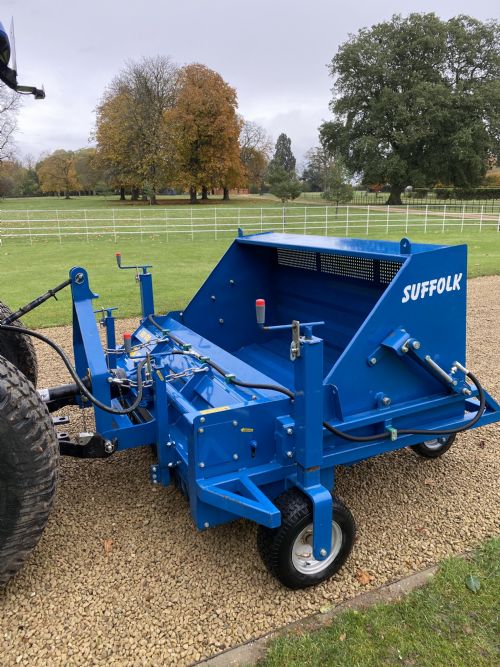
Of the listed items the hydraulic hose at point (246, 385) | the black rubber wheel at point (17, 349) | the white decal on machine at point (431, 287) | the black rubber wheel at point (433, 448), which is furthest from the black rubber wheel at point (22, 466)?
the black rubber wheel at point (433, 448)

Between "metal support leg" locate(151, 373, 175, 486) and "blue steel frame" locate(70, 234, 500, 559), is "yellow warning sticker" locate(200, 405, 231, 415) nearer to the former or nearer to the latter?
"blue steel frame" locate(70, 234, 500, 559)

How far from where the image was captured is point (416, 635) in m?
2.42

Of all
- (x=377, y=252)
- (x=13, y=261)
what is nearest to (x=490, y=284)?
(x=377, y=252)

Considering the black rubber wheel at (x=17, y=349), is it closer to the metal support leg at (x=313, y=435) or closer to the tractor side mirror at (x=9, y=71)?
the tractor side mirror at (x=9, y=71)

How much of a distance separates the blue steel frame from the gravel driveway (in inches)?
13.9

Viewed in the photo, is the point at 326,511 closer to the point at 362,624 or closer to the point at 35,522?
the point at 362,624

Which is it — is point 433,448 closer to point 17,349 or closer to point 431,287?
point 431,287

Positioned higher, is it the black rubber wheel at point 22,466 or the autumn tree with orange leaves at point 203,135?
the autumn tree with orange leaves at point 203,135

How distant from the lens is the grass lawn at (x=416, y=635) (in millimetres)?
2295

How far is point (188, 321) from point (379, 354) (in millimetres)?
2047

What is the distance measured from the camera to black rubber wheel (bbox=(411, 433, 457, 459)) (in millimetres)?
3844

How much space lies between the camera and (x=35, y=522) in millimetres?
2426

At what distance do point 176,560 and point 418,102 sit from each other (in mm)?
41180

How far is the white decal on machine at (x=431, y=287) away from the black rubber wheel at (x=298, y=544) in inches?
43.2
